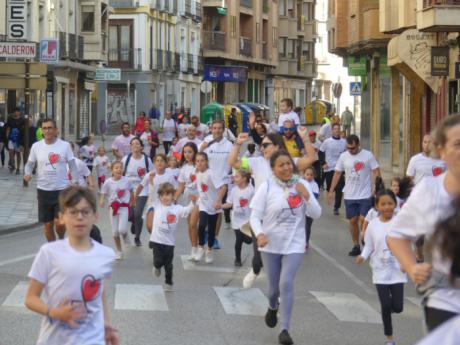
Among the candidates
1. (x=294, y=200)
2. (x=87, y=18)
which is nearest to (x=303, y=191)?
(x=294, y=200)

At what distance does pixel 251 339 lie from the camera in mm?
10977

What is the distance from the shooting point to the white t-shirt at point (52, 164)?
1619 centimetres

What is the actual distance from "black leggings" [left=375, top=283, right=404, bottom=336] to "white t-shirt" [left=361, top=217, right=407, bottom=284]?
2.1 inches

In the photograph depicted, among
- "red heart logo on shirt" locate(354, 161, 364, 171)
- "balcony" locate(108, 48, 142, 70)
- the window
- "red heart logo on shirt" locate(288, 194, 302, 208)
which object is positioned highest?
the window

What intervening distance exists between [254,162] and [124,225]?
3683 mm

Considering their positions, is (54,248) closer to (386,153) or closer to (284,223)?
(284,223)

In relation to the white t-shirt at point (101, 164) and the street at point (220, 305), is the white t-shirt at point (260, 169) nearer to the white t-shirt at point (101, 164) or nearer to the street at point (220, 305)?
the street at point (220, 305)

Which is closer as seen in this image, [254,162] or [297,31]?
[254,162]

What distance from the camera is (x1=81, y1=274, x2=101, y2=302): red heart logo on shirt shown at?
21.4 feet

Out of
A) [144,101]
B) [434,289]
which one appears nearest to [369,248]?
[434,289]

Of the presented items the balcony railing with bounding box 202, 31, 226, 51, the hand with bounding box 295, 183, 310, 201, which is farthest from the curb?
the balcony railing with bounding box 202, 31, 226, 51

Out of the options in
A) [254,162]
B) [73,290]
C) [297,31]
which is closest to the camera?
[73,290]

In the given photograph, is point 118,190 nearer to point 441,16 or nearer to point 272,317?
point 272,317

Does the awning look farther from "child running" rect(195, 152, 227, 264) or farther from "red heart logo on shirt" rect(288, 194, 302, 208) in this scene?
"red heart logo on shirt" rect(288, 194, 302, 208)
